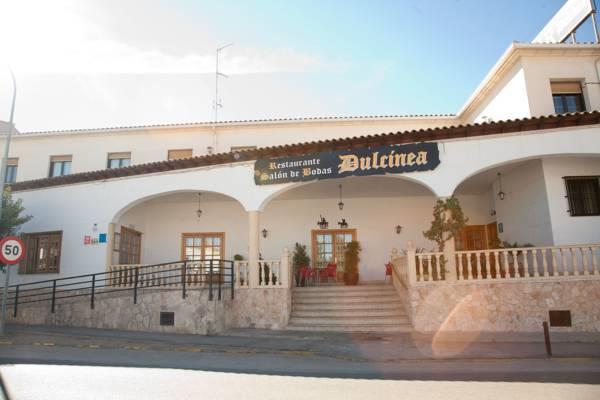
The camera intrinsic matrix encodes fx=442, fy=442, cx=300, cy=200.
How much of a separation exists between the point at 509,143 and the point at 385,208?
564 cm

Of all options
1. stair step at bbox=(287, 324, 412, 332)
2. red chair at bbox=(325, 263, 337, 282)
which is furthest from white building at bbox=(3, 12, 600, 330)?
red chair at bbox=(325, 263, 337, 282)

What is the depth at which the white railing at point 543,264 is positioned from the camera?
34.4 feet

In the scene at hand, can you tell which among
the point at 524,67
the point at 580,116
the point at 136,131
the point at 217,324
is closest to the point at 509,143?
the point at 580,116

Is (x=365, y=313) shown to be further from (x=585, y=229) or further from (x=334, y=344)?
(x=585, y=229)

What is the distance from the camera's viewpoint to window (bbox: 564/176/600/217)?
38.8 feet

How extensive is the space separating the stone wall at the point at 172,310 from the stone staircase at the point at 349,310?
0.61 meters

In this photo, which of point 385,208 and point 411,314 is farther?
point 385,208

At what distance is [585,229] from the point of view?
38.1 feet

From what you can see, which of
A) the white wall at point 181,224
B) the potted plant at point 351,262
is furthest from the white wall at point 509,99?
the white wall at point 181,224

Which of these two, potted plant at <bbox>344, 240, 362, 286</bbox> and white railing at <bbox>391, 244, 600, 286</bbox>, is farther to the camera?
potted plant at <bbox>344, 240, 362, 286</bbox>

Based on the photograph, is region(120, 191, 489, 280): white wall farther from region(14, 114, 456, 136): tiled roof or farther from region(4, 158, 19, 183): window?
region(4, 158, 19, 183): window

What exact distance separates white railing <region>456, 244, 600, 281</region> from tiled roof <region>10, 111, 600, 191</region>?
2982 millimetres

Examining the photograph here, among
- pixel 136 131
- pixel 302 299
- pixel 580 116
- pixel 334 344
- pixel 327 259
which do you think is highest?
pixel 136 131

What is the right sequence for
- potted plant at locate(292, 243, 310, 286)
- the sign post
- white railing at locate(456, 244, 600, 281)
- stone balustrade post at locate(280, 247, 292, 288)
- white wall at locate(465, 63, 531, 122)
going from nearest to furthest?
the sign post
white railing at locate(456, 244, 600, 281)
stone balustrade post at locate(280, 247, 292, 288)
white wall at locate(465, 63, 531, 122)
potted plant at locate(292, 243, 310, 286)
